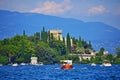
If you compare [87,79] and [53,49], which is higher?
[53,49]

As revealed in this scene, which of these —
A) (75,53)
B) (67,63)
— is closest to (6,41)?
(75,53)

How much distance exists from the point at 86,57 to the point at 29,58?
3162cm

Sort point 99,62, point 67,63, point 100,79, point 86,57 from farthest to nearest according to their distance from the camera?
point 86,57
point 99,62
point 67,63
point 100,79

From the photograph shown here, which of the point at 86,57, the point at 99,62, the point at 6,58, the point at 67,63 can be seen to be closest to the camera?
the point at 67,63

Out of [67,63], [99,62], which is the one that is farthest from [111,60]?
[67,63]

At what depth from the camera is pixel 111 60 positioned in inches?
6767

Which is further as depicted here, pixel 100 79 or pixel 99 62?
pixel 99 62

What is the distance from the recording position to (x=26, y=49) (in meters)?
163

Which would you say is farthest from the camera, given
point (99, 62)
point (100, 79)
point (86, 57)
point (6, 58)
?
point (86, 57)

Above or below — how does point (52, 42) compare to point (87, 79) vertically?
above

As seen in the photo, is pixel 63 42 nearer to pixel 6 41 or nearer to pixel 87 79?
pixel 6 41

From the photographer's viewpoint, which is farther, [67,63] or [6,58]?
[6,58]

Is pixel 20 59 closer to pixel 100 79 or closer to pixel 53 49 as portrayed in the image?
pixel 53 49

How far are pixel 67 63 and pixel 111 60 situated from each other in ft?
194
